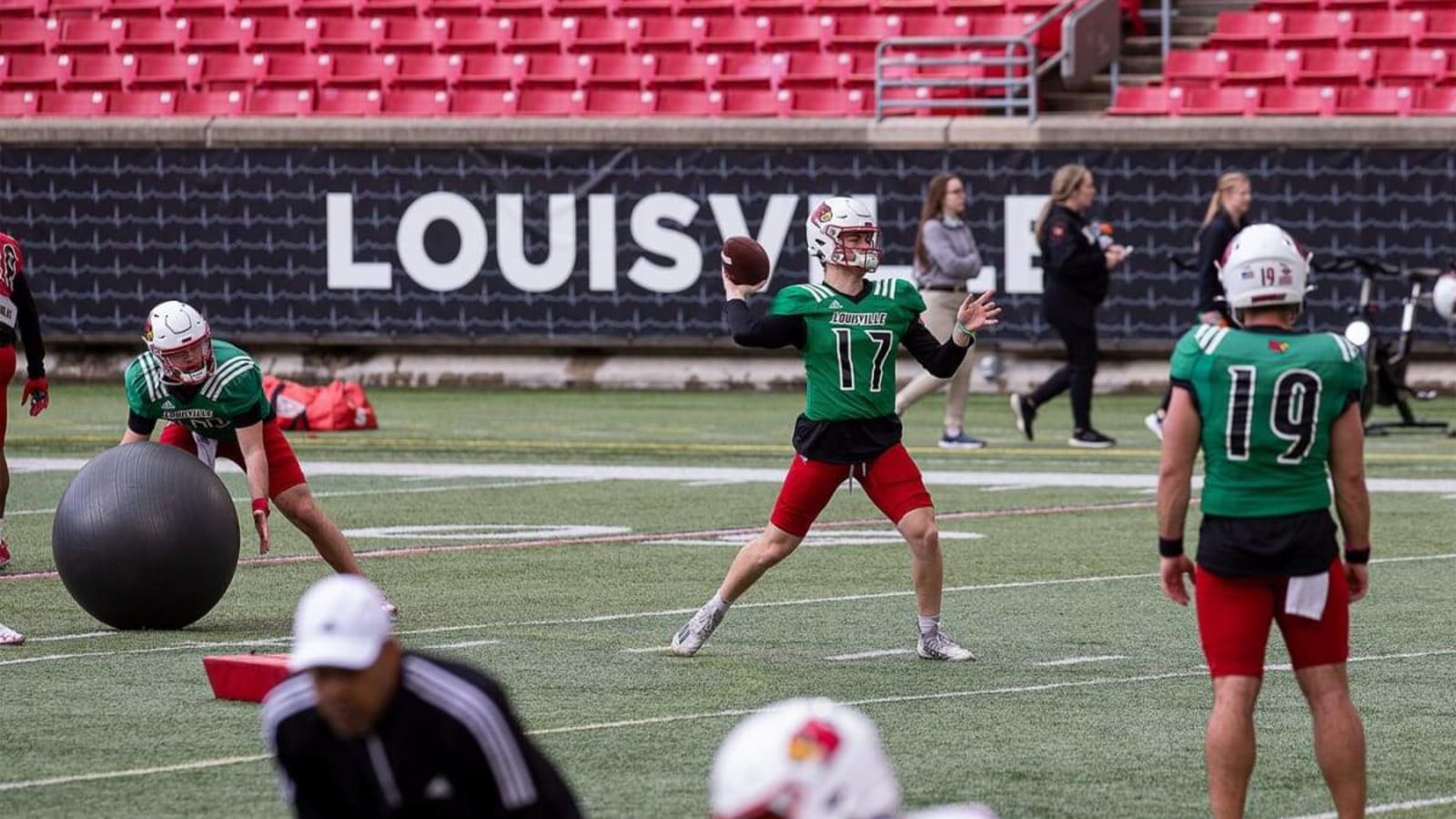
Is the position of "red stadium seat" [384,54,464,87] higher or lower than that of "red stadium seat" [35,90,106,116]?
higher

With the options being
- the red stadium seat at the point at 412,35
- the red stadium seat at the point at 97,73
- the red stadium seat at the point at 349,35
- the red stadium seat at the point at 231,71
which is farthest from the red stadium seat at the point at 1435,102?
the red stadium seat at the point at 97,73

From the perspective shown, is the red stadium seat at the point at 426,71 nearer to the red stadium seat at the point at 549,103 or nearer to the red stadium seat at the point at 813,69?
the red stadium seat at the point at 549,103

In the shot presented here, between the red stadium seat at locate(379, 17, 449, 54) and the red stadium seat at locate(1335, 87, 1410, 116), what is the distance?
8.84 metres

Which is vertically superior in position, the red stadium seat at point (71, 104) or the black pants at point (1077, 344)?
the red stadium seat at point (71, 104)

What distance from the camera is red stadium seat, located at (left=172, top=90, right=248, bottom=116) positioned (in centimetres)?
2625

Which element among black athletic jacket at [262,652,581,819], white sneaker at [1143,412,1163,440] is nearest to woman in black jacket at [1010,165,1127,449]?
white sneaker at [1143,412,1163,440]

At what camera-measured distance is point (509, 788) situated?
176 inches

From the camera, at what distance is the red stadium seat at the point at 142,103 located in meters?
26.5

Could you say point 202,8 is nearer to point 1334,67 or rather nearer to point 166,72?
point 166,72

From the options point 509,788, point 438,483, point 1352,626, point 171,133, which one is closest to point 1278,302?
point 509,788

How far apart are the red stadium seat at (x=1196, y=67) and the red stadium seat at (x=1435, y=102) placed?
5.82 feet

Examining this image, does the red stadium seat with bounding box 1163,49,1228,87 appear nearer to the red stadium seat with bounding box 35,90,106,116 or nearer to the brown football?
the red stadium seat with bounding box 35,90,106,116

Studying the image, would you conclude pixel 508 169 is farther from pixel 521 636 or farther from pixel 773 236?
pixel 521 636

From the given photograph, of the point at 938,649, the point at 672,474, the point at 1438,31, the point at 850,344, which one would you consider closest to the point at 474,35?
the point at 1438,31
